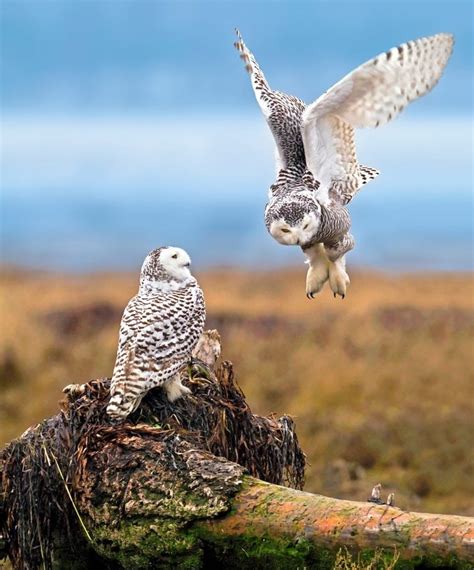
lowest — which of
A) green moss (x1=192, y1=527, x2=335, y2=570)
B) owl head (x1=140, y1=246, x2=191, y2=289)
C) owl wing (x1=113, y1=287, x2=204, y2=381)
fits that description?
green moss (x1=192, y1=527, x2=335, y2=570)

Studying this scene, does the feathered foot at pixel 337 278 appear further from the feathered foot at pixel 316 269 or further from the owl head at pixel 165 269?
the owl head at pixel 165 269

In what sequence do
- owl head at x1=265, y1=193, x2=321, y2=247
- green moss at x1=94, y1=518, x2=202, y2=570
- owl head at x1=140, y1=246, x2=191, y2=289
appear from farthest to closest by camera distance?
owl head at x1=265, y1=193, x2=321, y2=247 < owl head at x1=140, y1=246, x2=191, y2=289 < green moss at x1=94, y1=518, x2=202, y2=570

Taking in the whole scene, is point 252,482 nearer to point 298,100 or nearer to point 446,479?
point 298,100

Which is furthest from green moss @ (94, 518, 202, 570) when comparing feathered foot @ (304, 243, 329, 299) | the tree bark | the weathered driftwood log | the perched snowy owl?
feathered foot @ (304, 243, 329, 299)

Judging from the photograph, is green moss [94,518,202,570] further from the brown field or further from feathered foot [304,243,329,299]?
the brown field

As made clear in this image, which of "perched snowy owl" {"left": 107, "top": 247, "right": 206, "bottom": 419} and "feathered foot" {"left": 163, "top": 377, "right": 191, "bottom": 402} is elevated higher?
"perched snowy owl" {"left": 107, "top": 247, "right": 206, "bottom": 419}

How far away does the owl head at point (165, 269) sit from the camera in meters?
9.27

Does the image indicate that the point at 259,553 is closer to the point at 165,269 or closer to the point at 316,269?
the point at 165,269

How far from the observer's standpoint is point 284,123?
10547 mm

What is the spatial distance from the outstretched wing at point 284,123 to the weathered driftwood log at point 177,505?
5.39 ft

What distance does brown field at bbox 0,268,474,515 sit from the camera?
18438 mm

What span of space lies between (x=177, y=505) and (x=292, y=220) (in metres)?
2.04

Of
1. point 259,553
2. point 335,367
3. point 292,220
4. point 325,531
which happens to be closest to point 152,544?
point 259,553

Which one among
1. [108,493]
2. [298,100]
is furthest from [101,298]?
[108,493]
